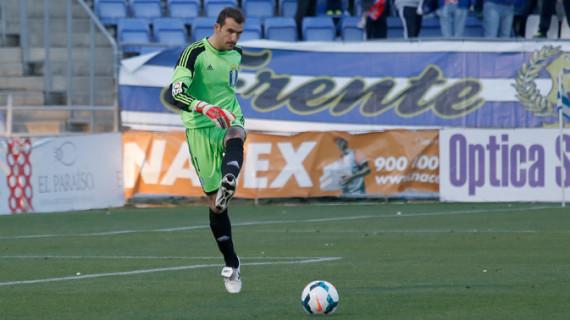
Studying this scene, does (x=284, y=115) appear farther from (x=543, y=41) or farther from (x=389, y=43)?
(x=543, y=41)

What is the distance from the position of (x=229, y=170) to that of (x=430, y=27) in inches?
691

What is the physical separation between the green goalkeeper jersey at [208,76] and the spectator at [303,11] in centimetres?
1605

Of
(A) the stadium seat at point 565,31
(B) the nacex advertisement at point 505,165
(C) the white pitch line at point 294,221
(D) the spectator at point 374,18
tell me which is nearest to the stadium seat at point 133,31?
(D) the spectator at point 374,18

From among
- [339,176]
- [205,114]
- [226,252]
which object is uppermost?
[205,114]

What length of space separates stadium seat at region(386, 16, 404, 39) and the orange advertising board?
371cm

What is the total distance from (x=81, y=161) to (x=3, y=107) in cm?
167

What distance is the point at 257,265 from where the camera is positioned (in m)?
12.6

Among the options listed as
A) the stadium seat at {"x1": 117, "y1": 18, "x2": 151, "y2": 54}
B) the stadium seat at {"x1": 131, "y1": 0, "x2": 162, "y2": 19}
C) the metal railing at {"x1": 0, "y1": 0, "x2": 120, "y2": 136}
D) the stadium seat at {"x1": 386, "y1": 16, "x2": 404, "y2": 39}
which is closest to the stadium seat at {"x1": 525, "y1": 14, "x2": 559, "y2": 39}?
the stadium seat at {"x1": 386, "y1": 16, "x2": 404, "y2": 39}

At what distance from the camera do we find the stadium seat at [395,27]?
2714 centimetres

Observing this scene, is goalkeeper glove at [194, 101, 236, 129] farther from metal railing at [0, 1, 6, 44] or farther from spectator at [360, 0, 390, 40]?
metal railing at [0, 1, 6, 44]

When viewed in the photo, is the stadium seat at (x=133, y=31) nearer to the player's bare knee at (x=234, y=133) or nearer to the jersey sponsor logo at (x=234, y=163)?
the player's bare knee at (x=234, y=133)

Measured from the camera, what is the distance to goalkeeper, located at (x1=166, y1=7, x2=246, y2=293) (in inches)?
414

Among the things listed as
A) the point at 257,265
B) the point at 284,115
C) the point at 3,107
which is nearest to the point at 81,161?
the point at 3,107

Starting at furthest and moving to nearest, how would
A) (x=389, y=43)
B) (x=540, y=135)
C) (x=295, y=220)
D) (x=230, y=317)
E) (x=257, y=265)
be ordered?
(x=389, y=43)
(x=540, y=135)
(x=295, y=220)
(x=257, y=265)
(x=230, y=317)
